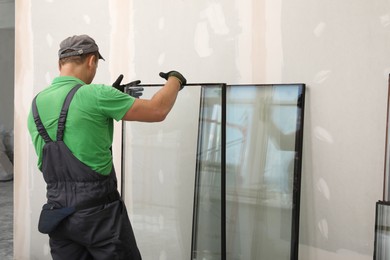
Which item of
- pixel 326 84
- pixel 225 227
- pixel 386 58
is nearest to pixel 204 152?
pixel 225 227

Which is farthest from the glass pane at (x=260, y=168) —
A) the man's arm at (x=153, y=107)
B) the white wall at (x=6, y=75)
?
the white wall at (x=6, y=75)

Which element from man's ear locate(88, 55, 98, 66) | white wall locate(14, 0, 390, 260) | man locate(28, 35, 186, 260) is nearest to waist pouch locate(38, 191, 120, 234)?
man locate(28, 35, 186, 260)

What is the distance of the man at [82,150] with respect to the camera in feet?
5.39

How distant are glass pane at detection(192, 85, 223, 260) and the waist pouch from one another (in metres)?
0.64

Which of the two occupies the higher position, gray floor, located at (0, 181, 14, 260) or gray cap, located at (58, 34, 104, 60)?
gray cap, located at (58, 34, 104, 60)

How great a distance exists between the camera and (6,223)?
4.15m

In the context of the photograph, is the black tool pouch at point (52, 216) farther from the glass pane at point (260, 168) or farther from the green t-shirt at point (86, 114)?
the glass pane at point (260, 168)

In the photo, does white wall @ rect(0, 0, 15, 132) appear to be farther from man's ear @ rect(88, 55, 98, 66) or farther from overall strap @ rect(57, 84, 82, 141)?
overall strap @ rect(57, 84, 82, 141)

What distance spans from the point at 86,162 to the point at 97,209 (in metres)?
0.19

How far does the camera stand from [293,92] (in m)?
2.04

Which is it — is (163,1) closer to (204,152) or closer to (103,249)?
(204,152)

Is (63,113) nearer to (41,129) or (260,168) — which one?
(41,129)

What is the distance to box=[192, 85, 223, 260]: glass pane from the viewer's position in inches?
86.3

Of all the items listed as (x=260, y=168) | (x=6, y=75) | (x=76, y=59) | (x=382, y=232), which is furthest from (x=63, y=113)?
(x=6, y=75)
